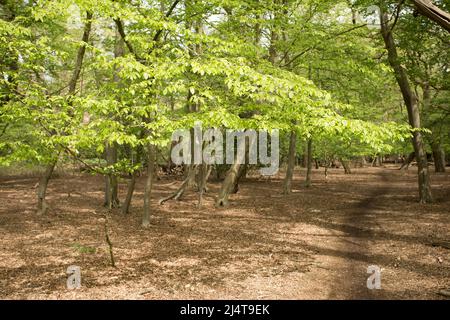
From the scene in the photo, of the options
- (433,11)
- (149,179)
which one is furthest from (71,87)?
(433,11)

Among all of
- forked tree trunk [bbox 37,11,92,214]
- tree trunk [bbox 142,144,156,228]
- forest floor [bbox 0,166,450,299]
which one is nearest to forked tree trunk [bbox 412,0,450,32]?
forest floor [bbox 0,166,450,299]

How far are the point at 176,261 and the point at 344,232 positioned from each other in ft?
20.7

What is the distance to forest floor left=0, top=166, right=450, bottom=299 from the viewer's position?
8.05 meters

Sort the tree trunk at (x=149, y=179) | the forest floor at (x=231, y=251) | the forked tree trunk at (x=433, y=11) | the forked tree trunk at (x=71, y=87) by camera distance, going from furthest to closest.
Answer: the forked tree trunk at (x=71, y=87), the tree trunk at (x=149, y=179), the forest floor at (x=231, y=251), the forked tree trunk at (x=433, y=11)

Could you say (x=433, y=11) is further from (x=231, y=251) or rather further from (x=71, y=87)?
(x=71, y=87)

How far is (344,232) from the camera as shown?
43.8ft

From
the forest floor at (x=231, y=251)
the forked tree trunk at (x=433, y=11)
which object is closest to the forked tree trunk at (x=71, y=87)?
the forest floor at (x=231, y=251)

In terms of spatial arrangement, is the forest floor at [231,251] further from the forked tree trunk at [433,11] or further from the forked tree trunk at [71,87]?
the forked tree trunk at [433,11]

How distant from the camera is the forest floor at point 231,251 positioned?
8.05 m

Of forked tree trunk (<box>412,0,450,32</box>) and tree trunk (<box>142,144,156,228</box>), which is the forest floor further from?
forked tree trunk (<box>412,0,450,32</box>)

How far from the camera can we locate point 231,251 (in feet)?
36.6

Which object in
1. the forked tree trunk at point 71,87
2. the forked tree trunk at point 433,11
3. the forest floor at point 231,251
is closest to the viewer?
the forked tree trunk at point 433,11

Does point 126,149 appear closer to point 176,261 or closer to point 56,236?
point 56,236
